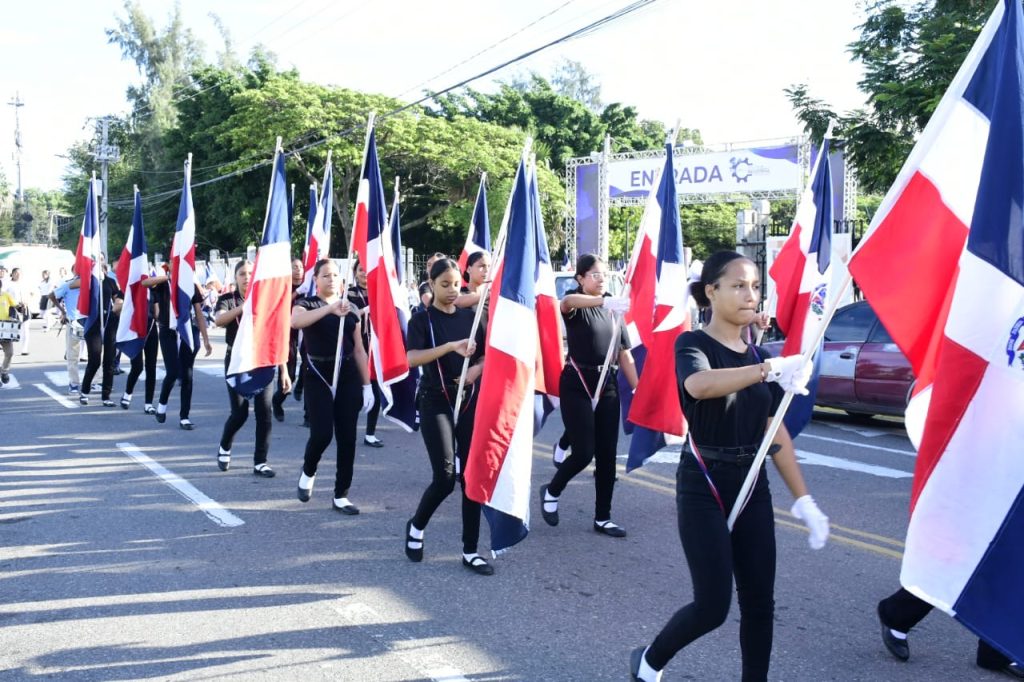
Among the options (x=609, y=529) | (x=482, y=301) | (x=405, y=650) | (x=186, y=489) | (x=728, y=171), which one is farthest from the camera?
(x=728, y=171)

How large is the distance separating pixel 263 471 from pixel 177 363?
11.6ft

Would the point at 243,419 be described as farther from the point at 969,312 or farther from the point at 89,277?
the point at 969,312

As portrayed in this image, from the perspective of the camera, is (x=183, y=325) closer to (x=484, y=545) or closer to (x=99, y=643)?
(x=484, y=545)

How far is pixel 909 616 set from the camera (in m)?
4.30

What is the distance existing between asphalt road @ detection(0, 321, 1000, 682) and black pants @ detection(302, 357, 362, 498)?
0.40 metres

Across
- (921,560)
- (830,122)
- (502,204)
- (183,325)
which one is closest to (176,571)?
(921,560)

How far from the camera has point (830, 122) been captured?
1394 cm

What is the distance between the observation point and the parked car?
10.6m

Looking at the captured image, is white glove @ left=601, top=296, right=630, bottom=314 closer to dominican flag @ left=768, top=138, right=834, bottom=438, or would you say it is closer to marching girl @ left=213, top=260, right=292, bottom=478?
dominican flag @ left=768, top=138, right=834, bottom=438

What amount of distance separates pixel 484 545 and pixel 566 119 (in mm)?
42367

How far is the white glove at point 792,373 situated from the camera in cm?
330

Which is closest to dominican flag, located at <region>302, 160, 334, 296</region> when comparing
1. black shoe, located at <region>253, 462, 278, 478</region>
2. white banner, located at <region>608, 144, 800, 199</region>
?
black shoe, located at <region>253, 462, 278, 478</region>

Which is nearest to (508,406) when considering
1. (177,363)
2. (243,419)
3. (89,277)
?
(243,419)

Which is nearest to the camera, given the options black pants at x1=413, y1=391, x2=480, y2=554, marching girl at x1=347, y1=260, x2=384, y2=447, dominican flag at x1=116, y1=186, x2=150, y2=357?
black pants at x1=413, y1=391, x2=480, y2=554
